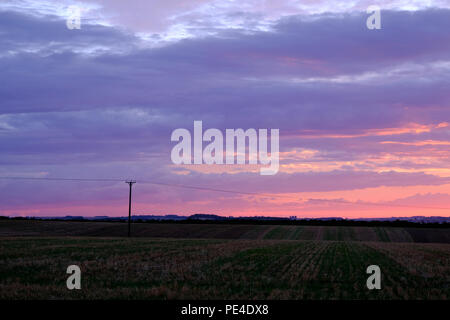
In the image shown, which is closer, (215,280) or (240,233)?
(215,280)

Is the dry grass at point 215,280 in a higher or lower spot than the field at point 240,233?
lower

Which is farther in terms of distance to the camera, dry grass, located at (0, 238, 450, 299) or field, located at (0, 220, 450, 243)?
field, located at (0, 220, 450, 243)

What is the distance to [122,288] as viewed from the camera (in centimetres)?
2175

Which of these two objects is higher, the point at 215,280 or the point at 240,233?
the point at 240,233

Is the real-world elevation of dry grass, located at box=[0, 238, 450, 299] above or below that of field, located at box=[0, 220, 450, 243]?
below

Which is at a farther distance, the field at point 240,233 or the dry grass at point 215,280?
the field at point 240,233

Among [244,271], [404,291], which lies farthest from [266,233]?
[404,291]
